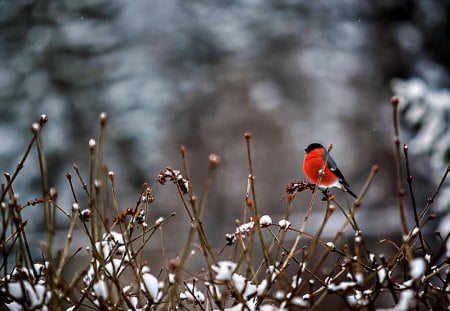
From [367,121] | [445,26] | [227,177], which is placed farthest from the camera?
[227,177]

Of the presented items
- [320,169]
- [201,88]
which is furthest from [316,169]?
[201,88]

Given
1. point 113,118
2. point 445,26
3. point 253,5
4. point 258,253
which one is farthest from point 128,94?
point 445,26

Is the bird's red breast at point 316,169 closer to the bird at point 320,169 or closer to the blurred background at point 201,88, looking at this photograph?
the bird at point 320,169

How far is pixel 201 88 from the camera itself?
8.14 m

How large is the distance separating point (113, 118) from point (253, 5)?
2.40m

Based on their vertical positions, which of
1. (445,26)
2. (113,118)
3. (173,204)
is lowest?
(173,204)

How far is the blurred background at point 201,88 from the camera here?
7395mm

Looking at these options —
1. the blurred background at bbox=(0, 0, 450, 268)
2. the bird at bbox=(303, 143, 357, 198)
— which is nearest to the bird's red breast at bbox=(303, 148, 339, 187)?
the bird at bbox=(303, 143, 357, 198)

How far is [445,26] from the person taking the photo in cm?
658

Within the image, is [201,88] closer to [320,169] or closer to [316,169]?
[316,169]

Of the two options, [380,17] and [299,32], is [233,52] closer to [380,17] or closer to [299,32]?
[299,32]

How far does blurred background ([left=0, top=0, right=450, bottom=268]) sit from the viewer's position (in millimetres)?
7395

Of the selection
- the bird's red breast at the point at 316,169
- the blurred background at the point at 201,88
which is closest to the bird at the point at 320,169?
the bird's red breast at the point at 316,169

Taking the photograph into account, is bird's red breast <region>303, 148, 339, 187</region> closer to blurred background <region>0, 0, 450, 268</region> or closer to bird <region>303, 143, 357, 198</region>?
bird <region>303, 143, 357, 198</region>
